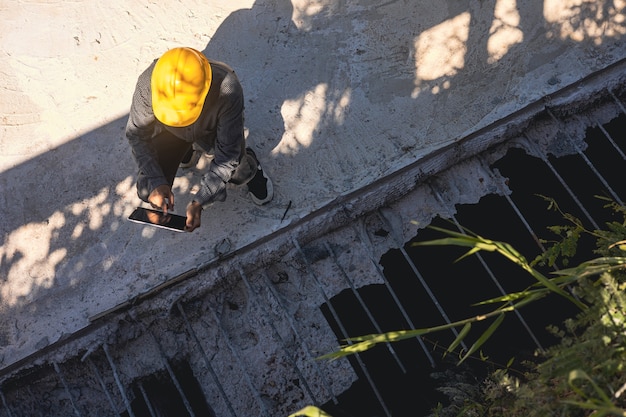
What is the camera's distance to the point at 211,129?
3.60 meters

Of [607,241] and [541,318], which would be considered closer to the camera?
[607,241]

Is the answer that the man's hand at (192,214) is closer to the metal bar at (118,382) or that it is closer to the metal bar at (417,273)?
the metal bar at (118,382)

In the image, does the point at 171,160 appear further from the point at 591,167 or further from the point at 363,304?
the point at 591,167

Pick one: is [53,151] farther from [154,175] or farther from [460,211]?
[460,211]

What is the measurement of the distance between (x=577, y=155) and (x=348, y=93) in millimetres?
1752

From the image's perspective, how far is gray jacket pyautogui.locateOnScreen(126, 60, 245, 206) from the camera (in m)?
3.45

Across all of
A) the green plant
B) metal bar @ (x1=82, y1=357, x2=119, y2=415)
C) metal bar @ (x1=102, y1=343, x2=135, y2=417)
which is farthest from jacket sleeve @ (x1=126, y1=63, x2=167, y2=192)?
the green plant

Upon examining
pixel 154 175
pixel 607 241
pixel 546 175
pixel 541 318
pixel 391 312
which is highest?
pixel 154 175

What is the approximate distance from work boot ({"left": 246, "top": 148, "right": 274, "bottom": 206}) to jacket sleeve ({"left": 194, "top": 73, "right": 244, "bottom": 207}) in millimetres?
389

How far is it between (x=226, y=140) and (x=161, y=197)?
59 cm

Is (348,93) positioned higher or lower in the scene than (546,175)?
higher

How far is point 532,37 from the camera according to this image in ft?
14.6

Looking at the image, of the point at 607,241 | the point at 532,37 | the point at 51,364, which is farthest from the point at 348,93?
the point at 51,364

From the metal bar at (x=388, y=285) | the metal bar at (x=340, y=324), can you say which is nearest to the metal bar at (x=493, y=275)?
the metal bar at (x=388, y=285)
